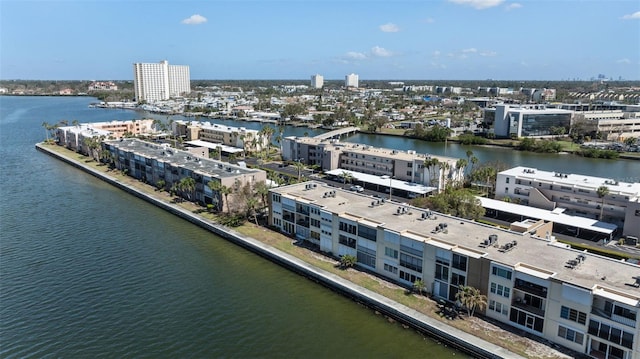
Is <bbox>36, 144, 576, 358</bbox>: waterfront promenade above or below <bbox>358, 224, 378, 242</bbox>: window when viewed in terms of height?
below

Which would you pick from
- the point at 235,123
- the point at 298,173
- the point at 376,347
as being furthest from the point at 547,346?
the point at 235,123

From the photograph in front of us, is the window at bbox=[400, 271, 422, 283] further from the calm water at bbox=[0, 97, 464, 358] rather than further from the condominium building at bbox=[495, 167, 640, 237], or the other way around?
the condominium building at bbox=[495, 167, 640, 237]

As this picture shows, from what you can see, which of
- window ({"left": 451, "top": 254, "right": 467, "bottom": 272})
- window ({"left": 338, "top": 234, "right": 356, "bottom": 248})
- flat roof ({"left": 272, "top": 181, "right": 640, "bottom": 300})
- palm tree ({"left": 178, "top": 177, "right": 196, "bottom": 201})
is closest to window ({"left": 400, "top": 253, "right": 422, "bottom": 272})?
flat roof ({"left": 272, "top": 181, "right": 640, "bottom": 300})

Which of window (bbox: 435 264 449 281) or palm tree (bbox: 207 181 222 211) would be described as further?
palm tree (bbox: 207 181 222 211)

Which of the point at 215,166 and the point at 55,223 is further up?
the point at 215,166

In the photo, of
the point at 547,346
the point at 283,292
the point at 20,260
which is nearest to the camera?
the point at 547,346

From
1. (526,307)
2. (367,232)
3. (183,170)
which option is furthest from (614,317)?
(183,170)

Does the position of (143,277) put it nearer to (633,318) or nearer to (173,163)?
(173,163)

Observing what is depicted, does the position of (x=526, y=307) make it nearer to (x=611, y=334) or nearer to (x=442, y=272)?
(x=611, y=334)

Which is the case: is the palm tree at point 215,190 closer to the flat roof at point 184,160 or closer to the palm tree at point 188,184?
the flat roof at point 184,160
